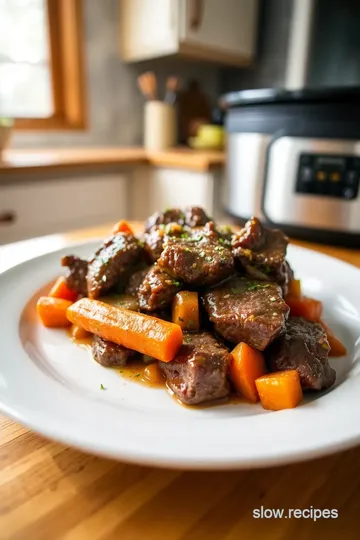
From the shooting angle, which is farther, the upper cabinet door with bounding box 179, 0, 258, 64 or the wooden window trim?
the wooden window trim

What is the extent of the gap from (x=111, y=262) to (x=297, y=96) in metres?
0.94

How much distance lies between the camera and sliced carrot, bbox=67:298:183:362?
781 mm

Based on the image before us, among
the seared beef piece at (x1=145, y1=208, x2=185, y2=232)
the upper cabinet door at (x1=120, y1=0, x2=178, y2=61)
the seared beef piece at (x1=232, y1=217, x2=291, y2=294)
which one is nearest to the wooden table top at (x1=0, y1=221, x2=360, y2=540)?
the seared beef piece at (x1=232, y1=217, x2=291, y2=294)

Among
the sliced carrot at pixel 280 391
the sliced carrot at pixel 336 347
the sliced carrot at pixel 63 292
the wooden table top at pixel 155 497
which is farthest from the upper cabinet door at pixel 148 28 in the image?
the wooden table top at pixel 155 497

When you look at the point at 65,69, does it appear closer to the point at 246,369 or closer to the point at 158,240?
the point at 158,240

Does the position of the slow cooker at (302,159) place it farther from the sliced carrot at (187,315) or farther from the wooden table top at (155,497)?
the wooden table top at (155,497)

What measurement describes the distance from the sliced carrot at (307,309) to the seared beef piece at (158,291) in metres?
0.29

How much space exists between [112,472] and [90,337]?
389 millimetres

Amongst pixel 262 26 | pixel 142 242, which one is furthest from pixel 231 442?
pixel 262 26

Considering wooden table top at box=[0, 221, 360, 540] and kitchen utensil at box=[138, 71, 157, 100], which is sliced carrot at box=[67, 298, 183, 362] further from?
kitchen utensil at box=[138, 71, 157, 100]

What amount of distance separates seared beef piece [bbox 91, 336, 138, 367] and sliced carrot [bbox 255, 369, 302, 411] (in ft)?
0.89

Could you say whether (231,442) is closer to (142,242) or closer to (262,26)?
(142,242)

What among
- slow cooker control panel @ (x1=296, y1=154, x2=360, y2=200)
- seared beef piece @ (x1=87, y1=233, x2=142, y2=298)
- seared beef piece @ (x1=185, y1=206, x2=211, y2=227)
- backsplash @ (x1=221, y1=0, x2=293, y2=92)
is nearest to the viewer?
seared beef piece @ (x1=87, y1=233, x2=142, y2=298)

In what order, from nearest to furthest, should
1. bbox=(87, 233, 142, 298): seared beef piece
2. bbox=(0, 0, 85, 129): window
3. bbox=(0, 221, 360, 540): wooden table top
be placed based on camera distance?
bbox=(0, 221, 360, 540): wooden table top < bbox=(87, 233, 142, 298): seared beef piece < bbox=(0, 0, 85, 129): window
